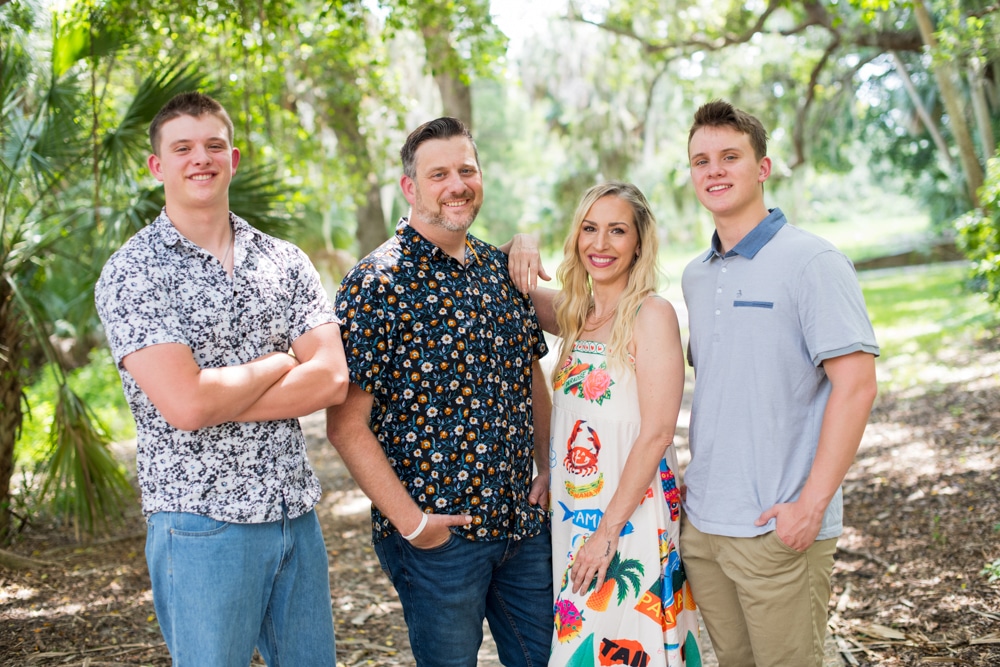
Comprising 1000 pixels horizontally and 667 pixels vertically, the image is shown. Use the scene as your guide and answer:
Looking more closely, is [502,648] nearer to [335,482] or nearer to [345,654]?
[345,654]

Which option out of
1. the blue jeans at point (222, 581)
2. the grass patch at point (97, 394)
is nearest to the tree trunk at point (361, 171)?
the grass patch at point (97, 394)

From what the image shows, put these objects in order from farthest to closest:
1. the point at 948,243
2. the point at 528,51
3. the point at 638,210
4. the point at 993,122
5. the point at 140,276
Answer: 1. the point at 948,243
2. the point at 528,51
3. the point at 993,122
4. the point at 638,210
5. the point at 140,276

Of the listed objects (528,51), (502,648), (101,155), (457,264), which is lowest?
(502,648)

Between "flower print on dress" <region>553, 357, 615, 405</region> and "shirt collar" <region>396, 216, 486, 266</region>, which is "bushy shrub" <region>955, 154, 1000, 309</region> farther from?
"shirt collar" <region>396, 216, 486, 266</region>

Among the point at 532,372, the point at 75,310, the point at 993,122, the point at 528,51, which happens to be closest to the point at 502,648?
the point at 532,372

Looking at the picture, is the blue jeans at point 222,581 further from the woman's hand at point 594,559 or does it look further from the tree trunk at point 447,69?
the tree trunk at point 447,69

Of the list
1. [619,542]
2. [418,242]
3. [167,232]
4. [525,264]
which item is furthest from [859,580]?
[167,232]

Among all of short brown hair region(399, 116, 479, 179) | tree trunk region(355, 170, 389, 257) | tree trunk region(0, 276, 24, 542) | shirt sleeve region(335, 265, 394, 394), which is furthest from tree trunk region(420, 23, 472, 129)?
shirt sleeve region(335, 265, 394, 394)

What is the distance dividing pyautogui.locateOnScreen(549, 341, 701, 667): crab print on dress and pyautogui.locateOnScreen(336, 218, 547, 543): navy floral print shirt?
20 centimetres

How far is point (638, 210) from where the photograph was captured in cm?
322

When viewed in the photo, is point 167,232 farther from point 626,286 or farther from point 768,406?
point 768,406

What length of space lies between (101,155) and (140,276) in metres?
3.98

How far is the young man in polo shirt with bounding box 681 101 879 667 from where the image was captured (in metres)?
2.71

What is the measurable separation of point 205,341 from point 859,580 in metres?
4.29
